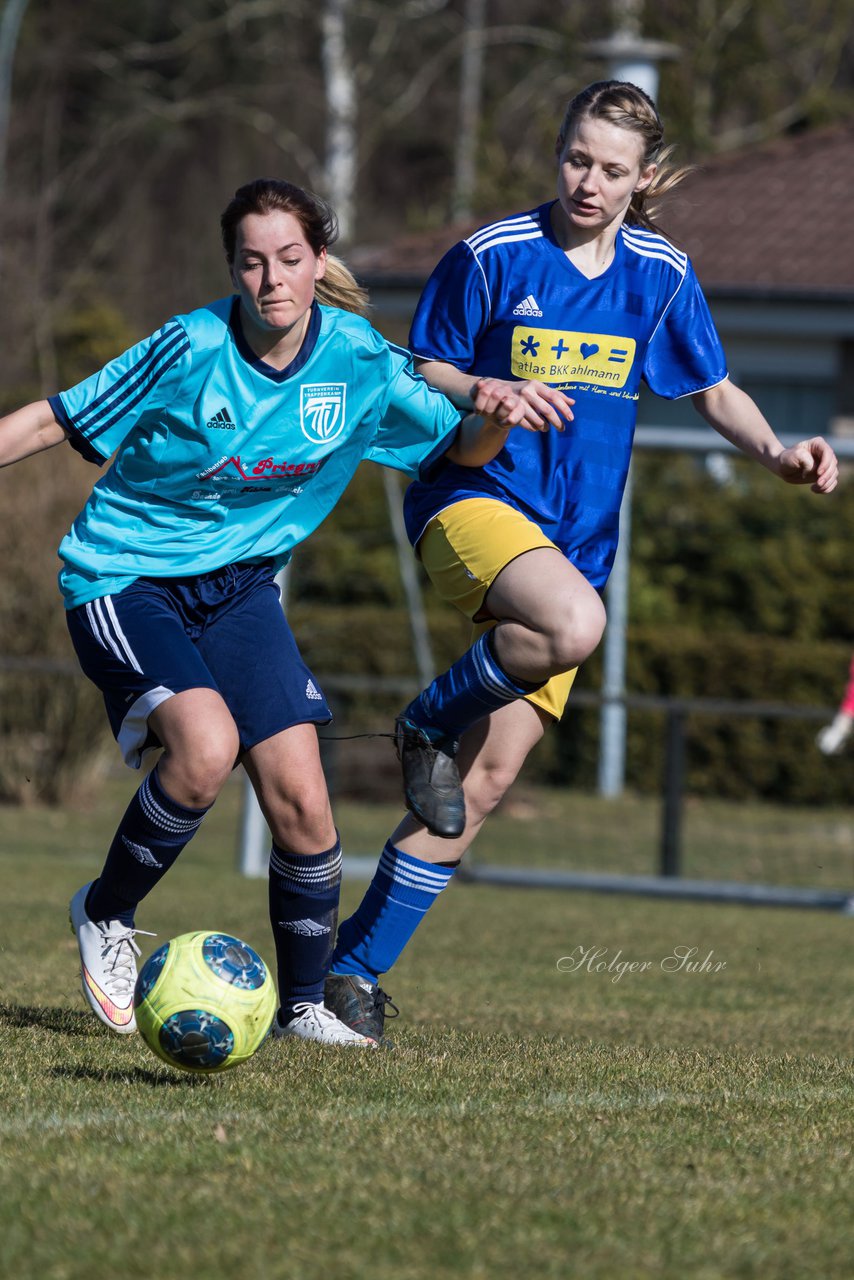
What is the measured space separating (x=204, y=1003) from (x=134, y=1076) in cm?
31

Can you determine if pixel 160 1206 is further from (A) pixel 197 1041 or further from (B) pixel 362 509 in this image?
(B) pixel 362 509

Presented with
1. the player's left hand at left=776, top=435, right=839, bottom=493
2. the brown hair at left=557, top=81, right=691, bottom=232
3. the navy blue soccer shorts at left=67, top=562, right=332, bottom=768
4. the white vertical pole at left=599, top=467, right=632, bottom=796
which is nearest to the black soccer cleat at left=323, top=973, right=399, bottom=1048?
the navy blue soccer shorts at left=67, top=562, right=332, bottom=768

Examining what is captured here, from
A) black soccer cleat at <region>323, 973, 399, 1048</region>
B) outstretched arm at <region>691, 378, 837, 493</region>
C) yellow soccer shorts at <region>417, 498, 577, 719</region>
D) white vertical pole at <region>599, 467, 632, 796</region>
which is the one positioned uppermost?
outstretched arm at <region>691, 378, 837, 493</region>

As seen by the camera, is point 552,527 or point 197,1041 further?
point 552,527

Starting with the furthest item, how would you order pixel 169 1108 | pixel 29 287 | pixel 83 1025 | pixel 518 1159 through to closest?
pixel 29 287 < pixel 83 1025 < pixel 169 1108 < pixel 518 1159

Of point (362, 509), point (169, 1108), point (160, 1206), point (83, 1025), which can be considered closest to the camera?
point (160, 1206)

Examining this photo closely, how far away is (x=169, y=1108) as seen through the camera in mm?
3717

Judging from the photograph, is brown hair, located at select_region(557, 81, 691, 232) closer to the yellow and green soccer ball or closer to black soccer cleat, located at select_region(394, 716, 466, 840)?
black soccer cleat, located at select_region(394, 716, 466, 840)

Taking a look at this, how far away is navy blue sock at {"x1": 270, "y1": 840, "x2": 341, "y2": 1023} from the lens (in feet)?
15.8

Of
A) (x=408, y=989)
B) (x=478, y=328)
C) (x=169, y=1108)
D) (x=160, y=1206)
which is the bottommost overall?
(x=408, y=989)

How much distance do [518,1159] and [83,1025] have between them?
1.97m

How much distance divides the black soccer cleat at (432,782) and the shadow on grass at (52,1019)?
104 cm

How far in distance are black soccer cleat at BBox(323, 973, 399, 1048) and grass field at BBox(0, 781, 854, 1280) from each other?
14 centimetres

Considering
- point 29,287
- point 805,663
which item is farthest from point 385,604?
point 29,287
